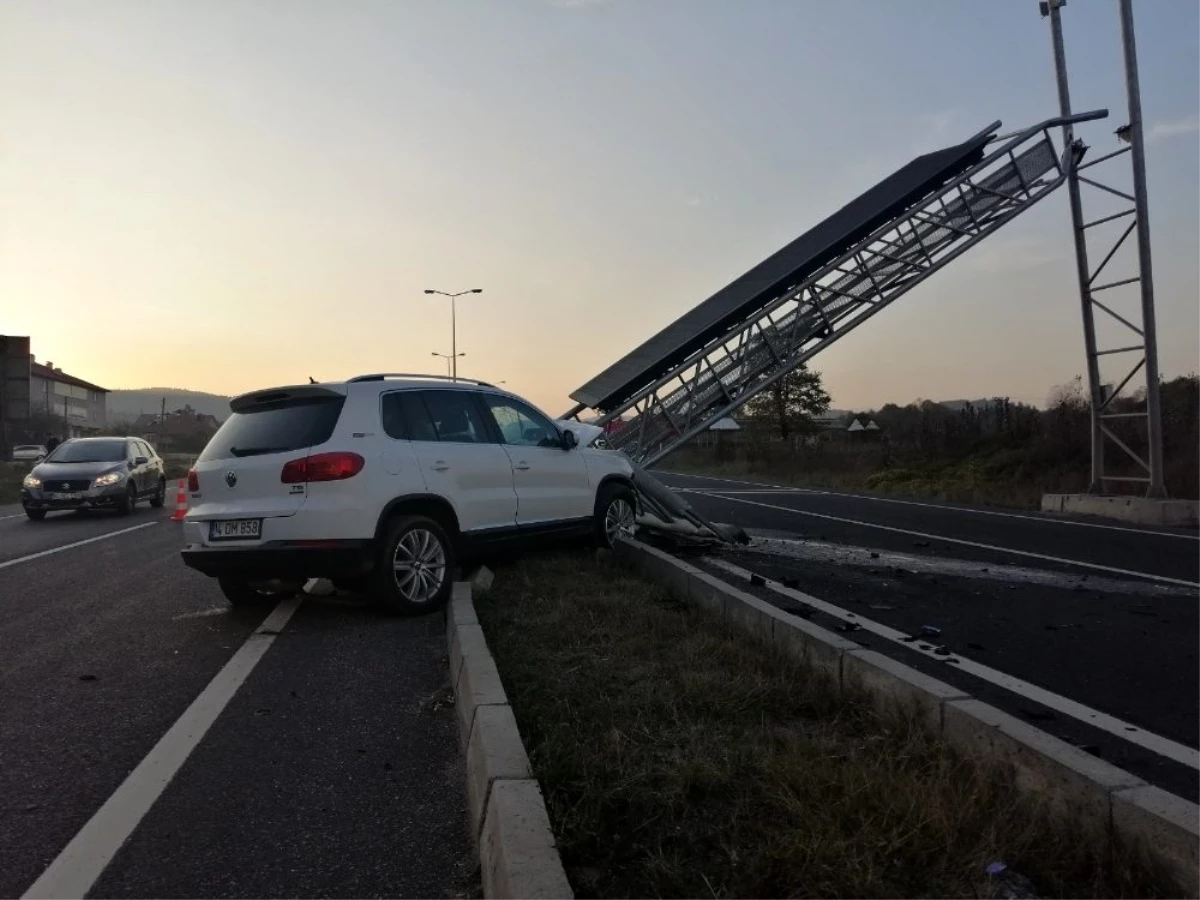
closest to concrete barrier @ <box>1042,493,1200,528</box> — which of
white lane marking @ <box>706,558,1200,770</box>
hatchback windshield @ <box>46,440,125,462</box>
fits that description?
white lane marking @ <box>706,558,1200,770</box>

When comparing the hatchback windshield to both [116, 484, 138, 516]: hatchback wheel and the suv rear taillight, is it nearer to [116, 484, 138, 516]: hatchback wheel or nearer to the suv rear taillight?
[116, 484, 138, 516]: hatchback wheel

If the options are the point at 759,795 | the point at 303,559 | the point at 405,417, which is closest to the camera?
the point at 759,795

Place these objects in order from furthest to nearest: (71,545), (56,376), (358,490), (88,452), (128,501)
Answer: (56,376)
(88,452)
(128,501)
(71,545)
(358,490)

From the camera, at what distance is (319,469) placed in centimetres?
658

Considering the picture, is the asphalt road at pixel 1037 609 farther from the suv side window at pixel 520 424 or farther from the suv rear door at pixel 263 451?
the suv rear door at pixel 263 451

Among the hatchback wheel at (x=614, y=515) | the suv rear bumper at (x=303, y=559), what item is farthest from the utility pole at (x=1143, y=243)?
the suv rear bumper at (x=303, y=559)

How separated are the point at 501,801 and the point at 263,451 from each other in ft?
15.2

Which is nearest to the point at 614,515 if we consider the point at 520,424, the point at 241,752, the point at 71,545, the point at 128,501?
the point at 520,424

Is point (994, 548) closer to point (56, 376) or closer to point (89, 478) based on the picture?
point (89, 478)

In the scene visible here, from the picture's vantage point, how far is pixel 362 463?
669 cm

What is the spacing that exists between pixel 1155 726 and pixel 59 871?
179 inches

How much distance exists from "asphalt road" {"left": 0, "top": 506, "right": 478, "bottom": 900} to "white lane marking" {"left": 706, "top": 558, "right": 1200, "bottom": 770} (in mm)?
2879

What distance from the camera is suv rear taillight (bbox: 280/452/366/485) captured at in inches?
259

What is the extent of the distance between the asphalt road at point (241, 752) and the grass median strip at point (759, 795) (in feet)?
1.59
